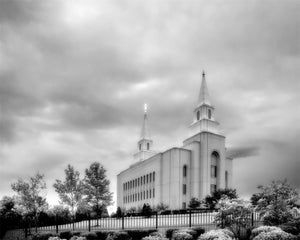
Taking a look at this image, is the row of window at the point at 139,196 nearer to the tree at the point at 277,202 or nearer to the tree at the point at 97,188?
the tree at the point at 97,188

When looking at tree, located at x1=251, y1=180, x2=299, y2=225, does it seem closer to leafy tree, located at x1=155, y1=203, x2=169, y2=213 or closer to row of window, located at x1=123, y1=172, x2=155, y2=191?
leafy tree, located at x1=155, y1=203, x2=169, y2=213

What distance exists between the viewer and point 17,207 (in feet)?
116

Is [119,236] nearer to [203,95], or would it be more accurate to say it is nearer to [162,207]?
[162,207]

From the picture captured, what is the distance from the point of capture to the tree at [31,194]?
3334 centimetres

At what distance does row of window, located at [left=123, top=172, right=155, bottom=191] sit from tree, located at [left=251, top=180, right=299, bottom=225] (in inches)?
1923

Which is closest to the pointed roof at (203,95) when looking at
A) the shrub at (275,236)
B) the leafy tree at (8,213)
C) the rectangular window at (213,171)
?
the rectangular window at (213,171)

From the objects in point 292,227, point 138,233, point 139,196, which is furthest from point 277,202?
point 139,196

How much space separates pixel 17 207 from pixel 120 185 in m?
55.0

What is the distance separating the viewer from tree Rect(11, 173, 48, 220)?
109ft

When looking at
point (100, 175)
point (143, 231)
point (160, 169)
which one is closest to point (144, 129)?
point (160, 169)

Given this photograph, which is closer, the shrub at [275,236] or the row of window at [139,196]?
the shrub at [275,236]

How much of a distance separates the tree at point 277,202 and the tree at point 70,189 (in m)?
21.4

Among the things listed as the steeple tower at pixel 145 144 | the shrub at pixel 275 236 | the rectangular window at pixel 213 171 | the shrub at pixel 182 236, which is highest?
the steeple tower at pixel 145 144

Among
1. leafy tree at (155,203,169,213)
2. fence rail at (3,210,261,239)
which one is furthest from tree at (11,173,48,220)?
leafy tree at (155,203,169,213)
